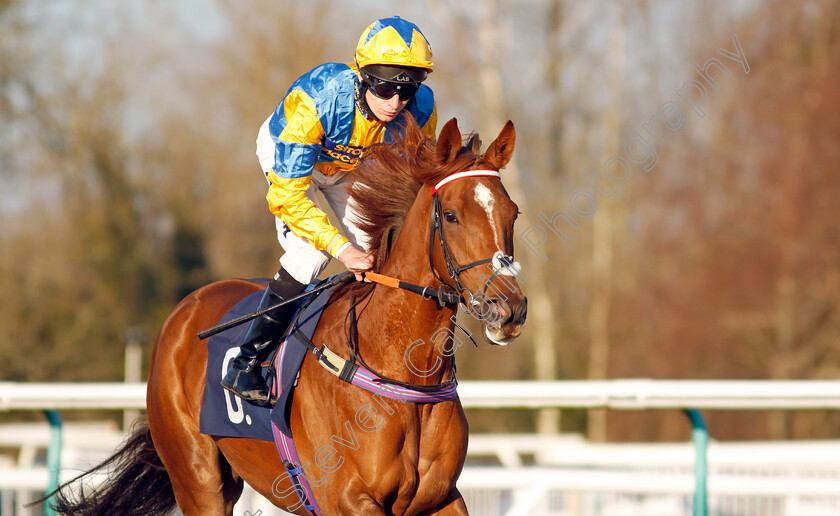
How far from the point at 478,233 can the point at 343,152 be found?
95 centimetres

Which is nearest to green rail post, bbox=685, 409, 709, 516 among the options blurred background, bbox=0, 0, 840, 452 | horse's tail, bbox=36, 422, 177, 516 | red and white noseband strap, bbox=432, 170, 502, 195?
red and white noseband strap, bbox=432, 170, 502, 195

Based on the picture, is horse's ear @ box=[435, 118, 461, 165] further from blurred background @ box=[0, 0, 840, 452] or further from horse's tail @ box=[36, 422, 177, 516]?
blurred background @ box=[0, 0, 840, 452]

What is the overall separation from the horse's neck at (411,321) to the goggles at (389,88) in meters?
0.50

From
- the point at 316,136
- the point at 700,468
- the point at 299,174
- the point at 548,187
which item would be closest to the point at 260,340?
the point at 299,174

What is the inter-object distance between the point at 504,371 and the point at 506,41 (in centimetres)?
592

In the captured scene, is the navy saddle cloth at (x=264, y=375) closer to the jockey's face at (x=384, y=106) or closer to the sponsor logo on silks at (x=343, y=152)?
the sponsor logo on silks at (x=343, y=152)

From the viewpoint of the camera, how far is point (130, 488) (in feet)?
13.0

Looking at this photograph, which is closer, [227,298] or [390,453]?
[390,453]

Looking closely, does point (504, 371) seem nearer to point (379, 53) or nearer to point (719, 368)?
point (719, 368)

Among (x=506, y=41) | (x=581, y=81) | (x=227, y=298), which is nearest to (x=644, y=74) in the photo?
(x=581, y=81)

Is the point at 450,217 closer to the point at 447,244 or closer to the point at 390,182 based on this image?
the point at 447,244

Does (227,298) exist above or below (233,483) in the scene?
above

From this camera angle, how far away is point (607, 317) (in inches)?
639

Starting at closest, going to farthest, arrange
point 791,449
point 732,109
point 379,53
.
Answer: point 379,53
point 791,449
point 732,109
